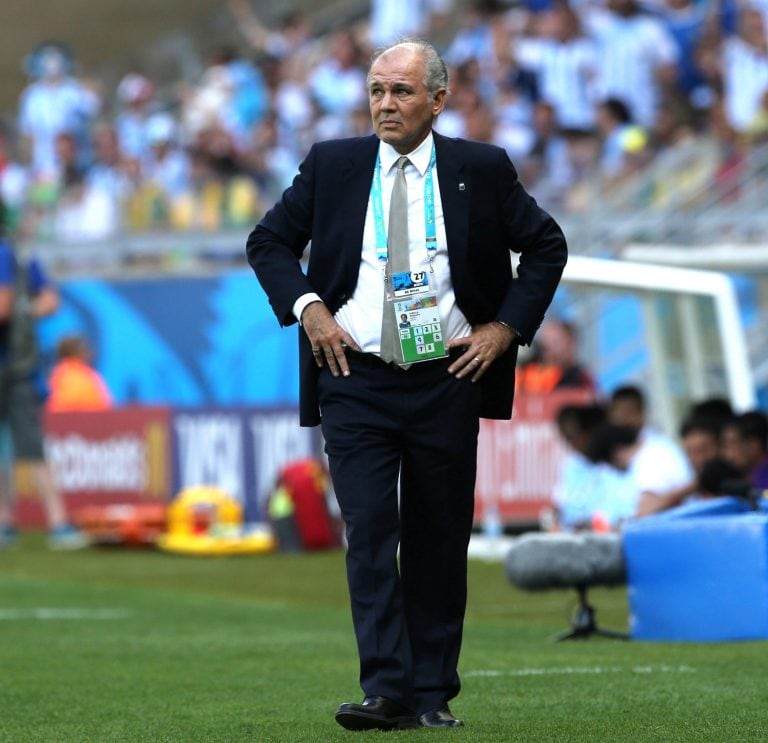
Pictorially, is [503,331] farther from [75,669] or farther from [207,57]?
[207,57]

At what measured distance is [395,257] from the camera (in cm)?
573

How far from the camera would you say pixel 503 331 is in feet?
19.1

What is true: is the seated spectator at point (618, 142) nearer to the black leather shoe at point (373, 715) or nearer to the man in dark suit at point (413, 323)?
the man in dark suit at point (413, 323)

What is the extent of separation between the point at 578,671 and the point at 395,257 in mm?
2270

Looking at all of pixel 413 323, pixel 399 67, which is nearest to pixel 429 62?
pixel 399 67

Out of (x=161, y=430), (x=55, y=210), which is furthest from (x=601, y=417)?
(x=55, y=210)

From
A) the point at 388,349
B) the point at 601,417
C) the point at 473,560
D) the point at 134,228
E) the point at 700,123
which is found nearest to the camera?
the point at 388,349

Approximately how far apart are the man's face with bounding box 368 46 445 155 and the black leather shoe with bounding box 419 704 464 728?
1690 mm

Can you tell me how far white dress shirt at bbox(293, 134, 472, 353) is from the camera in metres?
5.78

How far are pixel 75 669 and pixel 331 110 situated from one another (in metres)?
15.0

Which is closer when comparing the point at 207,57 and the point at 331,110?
the point at 331,110

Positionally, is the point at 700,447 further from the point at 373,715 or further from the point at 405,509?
the point at 373,715

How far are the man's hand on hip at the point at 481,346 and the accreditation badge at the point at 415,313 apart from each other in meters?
0.10

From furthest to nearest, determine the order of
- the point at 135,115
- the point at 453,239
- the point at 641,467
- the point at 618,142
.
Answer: the point at 135,115
the point at 618,142
the point at 641,467
the point at 453,239
